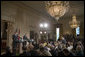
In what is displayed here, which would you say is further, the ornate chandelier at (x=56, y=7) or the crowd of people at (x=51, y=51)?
the ornate chandelier at (x=56, y=7)

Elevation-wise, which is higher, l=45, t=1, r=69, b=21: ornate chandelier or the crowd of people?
l=45, t=1, r=69, b=21: ornate chandelier

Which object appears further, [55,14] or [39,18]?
[39,18]

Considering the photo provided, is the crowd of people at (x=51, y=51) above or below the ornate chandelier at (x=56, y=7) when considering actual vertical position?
below

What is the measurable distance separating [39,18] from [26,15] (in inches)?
57.6

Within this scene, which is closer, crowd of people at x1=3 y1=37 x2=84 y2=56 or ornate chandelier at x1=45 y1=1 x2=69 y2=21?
crowd of people at x1=3 y1=37 x2=84 y2=56

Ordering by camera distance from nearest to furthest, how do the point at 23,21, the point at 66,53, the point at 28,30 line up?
1. the point at 66,53
2. the point at 23,21
3. the point at 28,30

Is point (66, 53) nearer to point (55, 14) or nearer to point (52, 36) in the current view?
point (55, 14)

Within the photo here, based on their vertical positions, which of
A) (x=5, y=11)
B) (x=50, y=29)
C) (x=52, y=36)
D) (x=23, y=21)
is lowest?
(x=52, y=36)

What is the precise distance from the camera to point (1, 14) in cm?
377

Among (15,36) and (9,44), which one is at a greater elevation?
(15,36)

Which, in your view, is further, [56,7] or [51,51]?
[51,51]

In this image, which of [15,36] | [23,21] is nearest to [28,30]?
[23,21]

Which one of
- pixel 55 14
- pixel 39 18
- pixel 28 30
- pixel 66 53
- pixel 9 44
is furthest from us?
pixel 39 18

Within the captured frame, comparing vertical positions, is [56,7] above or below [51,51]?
above
